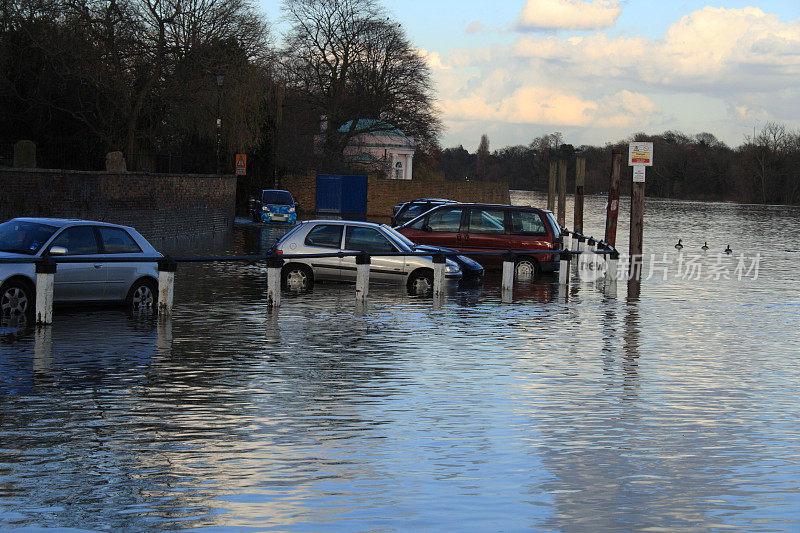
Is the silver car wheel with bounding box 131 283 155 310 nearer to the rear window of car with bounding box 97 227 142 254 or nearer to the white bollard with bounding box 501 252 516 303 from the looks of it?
the rear window of car with bounding box 97 227 142 254

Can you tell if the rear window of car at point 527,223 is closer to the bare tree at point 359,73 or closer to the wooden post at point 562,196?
the wooden post at point 562,196

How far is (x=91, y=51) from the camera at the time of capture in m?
40.6

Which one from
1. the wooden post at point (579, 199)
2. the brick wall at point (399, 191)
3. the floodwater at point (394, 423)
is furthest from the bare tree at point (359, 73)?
the floodwater at point (394, 423)

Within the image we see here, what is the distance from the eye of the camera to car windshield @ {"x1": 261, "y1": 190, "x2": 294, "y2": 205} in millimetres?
52825

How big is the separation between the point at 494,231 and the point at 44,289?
14.0m

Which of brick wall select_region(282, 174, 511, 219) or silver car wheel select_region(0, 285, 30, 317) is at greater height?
brick wall select_region(282, 174, 511, 219)

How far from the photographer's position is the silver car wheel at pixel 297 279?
71.3ft

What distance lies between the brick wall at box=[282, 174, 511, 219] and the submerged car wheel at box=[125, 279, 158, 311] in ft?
167

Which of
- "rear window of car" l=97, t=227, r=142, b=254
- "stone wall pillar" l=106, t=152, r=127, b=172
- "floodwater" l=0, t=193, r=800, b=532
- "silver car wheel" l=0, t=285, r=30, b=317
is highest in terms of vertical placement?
"stone wall pillar" l=106, t=152, r=127, b=172

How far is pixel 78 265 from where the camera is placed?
1586 cm

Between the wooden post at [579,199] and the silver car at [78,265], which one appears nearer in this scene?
the silver car at [78,265]

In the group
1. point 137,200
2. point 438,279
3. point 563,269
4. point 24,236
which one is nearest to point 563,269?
point 563,269

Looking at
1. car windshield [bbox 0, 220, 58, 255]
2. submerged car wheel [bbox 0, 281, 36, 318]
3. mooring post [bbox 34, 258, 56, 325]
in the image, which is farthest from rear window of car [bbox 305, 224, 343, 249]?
mooring post [bbox 34, 258, 56, 325]

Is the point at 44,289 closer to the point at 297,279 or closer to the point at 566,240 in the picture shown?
the point at 297,279
